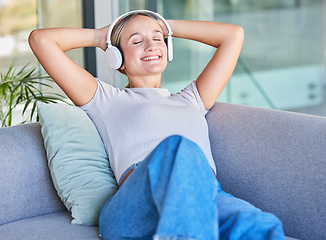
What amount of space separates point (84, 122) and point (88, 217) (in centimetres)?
35

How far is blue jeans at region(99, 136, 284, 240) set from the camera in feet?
3.91

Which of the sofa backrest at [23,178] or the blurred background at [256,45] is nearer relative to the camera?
the sofa backrest at [23,178]

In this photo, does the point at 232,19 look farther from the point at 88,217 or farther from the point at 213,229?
the point at 213,229

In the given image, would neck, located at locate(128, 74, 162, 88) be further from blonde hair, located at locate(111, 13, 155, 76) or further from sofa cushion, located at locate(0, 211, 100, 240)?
sofa cushion, located at locate(0, 211, 100, 240)

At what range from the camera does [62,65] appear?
1.81m

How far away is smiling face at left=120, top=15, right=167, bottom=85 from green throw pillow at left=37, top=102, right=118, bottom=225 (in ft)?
0.84

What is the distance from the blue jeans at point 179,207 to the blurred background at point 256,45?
7.08 ft

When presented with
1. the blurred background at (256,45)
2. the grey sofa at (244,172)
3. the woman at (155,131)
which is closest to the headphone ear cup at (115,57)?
the woman at (155,131)

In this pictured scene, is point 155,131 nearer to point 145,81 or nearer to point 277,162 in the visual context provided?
point 145,81

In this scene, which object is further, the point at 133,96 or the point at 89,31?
the point at 89,31

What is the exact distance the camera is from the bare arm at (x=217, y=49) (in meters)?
1.93

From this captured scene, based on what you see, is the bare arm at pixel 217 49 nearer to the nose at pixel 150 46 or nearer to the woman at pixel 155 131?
the woman at pixel 155 131

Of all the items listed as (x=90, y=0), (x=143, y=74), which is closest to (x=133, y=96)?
(x=143, y=74)

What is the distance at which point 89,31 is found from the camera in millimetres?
1985
